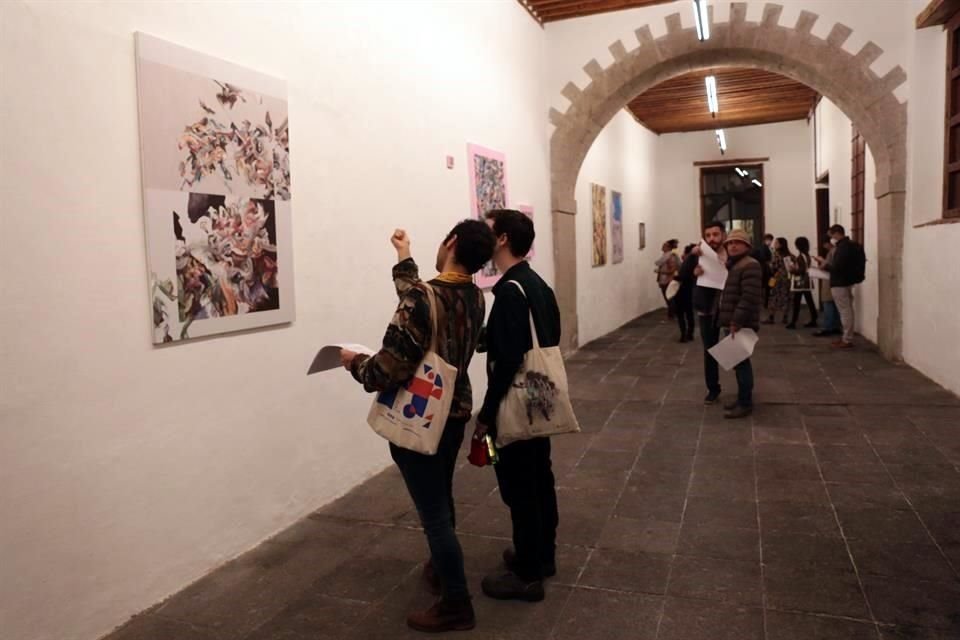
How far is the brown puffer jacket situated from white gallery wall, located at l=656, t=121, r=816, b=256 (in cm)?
1053

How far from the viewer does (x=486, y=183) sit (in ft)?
19.1

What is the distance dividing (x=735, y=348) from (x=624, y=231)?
7.30 m

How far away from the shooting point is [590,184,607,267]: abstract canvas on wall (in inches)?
397

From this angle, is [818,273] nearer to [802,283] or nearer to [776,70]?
[802,283]

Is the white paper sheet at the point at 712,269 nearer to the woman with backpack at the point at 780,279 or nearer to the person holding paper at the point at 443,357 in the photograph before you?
the person holding paper at the point at 443,357

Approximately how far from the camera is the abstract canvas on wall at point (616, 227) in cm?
1112

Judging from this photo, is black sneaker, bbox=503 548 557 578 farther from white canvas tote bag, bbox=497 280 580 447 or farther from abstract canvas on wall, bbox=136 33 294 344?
abstract canvas on wall, bbox=136 33 294 344

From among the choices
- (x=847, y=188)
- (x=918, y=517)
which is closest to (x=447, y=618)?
(x=918, y=517)

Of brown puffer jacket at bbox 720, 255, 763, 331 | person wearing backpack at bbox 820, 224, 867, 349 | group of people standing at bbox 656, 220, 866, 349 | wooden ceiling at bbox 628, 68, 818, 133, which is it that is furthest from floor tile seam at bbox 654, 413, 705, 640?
wooden ceiling at bbox 628, 68, 818, 133

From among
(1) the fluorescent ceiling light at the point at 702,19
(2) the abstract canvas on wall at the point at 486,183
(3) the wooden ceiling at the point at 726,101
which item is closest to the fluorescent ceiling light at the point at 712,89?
(3) the wooden ceiling at the point at 726,101

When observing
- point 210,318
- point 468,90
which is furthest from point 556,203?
Answer: point 210,318

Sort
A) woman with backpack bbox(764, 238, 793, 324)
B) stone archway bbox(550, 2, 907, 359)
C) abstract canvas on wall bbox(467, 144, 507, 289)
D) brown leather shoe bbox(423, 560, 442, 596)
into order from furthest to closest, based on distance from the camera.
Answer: woman with backpack bbox(764, 238, 793, 324) → stone archway bbox(550, 2, 907, 359) → abstract canvas on wall bbox(467, 144, 507, 289) → brown leather shoe bbox(423, 560, 442, 596)

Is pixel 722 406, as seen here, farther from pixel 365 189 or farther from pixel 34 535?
pixel 34 535

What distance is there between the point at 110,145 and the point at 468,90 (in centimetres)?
347
